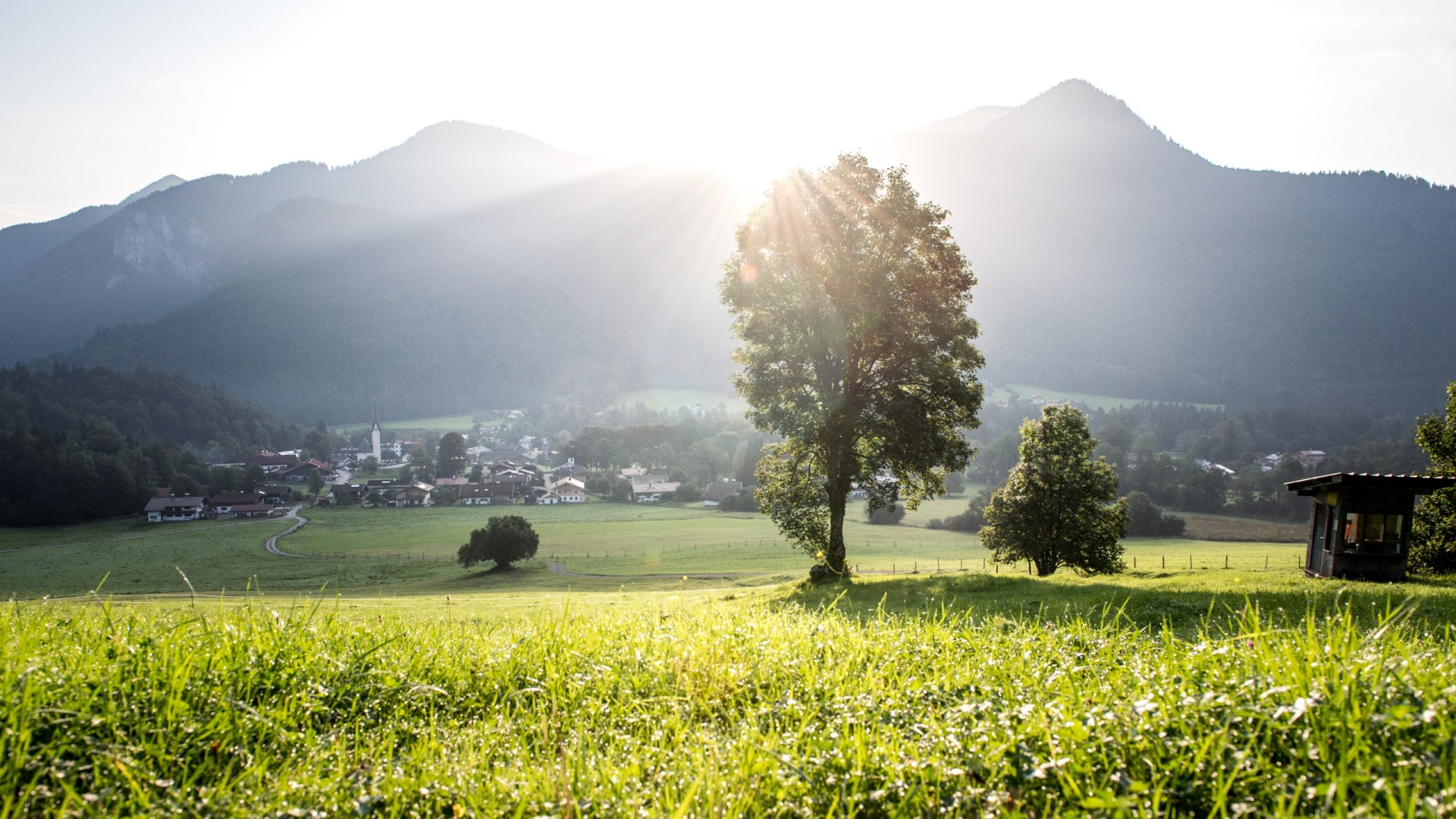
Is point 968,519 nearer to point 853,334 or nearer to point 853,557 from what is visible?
point 853,557

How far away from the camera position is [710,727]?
4.63 m

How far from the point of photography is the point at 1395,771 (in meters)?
3.15

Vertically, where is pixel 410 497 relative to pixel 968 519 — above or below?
below

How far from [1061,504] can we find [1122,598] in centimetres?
1900

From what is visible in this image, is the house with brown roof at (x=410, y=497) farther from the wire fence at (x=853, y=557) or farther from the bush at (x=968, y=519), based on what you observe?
the bush at (x=968, y=519)

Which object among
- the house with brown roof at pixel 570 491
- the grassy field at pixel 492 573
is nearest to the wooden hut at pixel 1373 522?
the grassy field at pixel 492 573

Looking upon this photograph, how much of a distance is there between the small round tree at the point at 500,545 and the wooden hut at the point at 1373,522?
176 ft

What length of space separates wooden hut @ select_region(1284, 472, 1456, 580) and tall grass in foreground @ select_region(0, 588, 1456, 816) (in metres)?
21.3

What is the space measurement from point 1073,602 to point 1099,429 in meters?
158

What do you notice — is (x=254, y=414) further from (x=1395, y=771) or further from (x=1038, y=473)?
(x=1395, y=771)

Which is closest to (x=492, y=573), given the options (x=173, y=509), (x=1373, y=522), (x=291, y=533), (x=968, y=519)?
(x=291, y=533)

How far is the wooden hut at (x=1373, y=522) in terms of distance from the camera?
20.9 meters

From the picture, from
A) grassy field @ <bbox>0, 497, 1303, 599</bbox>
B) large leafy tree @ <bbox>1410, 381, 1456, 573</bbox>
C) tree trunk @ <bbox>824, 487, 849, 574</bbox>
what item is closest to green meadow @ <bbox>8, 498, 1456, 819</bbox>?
tree trunk @ <bbox>824, 487, 849, 574</bbox>

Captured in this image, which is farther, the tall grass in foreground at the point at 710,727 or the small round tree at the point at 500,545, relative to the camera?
the small round tree at the point at 500,545
